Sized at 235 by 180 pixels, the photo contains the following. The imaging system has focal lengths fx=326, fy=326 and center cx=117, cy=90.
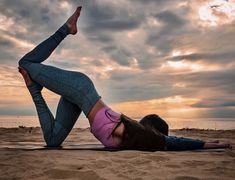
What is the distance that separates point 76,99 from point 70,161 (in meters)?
0.91

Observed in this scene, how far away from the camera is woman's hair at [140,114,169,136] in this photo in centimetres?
391

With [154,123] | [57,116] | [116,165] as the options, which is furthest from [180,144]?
[57,116]

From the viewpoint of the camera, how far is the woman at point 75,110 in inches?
146

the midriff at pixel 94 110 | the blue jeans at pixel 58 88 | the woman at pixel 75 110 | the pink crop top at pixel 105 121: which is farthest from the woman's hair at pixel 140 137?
the blue jeans at pixel 58 88

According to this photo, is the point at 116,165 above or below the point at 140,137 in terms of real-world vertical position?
below

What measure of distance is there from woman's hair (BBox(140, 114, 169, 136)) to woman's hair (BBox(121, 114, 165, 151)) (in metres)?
0.09

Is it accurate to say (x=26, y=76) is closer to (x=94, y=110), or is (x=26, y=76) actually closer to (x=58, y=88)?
(x=58, y=88)

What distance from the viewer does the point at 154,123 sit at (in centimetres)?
400

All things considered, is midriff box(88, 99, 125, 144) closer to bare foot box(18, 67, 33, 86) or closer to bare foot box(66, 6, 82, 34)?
bare foot box(18, 67, 33, 86)

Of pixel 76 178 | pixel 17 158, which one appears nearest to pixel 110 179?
pixel 76 178

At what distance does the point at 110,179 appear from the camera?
2451 mm

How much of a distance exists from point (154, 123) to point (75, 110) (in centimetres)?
100

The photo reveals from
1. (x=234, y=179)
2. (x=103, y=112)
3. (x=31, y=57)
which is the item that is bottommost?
(x=234, y=179)

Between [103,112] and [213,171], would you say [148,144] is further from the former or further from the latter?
[213,171]
